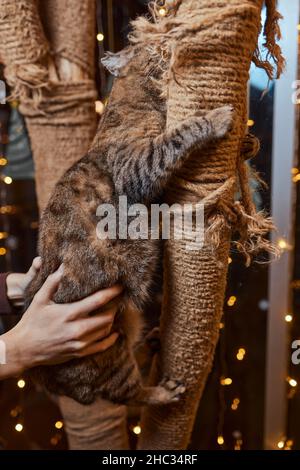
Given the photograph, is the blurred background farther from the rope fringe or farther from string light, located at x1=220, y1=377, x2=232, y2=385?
the rope fringe

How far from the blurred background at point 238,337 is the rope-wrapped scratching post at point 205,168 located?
0.65 ft

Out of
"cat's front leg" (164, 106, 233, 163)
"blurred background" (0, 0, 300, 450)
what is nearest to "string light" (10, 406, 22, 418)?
"blurred background" (0, 0, 300, 450)

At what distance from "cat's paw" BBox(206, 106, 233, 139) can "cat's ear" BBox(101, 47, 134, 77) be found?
0.91 feet

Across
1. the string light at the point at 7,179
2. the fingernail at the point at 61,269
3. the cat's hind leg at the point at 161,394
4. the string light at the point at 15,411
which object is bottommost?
the string light at the point at 15,411

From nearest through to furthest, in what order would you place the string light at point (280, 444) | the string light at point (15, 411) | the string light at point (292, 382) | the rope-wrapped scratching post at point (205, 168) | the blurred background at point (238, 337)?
the rope-wrapped scratching post at point (205, 168) → the blurred background at point (238, 337) → the string light at point (292, 382) → the string light at point (280, 444) → the string light at point (15, 411)

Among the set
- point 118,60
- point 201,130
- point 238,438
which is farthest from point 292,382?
point 118,60

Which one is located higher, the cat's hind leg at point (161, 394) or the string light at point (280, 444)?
the cat's hind leg at point (161, 394)

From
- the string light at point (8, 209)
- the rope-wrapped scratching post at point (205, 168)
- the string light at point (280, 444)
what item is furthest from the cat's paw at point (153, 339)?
the string light at point (8, 209)

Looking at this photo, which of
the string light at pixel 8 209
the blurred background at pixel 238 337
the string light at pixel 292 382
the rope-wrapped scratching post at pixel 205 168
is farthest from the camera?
the string light at pixel 8 209

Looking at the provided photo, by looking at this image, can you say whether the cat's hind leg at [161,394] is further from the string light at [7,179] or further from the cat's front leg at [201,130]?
the string light at [7,179]

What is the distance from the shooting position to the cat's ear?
89 centimetres

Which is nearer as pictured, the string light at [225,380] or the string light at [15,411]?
the string light at [225,380]

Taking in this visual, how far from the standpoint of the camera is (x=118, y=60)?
91cm

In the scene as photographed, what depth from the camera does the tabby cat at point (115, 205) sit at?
2.70ft
